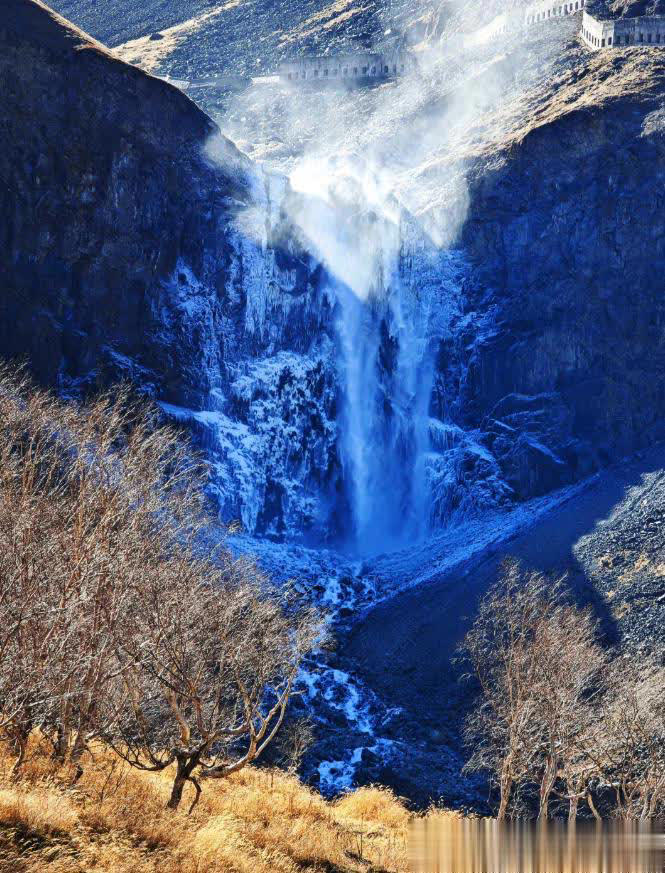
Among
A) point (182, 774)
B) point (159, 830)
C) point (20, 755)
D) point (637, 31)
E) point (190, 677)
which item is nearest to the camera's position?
point (159, 830)

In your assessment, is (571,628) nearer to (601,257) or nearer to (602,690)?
(602,690)

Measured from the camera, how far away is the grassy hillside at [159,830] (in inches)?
487

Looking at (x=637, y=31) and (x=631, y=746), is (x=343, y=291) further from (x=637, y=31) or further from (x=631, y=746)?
(x=631, y=746)

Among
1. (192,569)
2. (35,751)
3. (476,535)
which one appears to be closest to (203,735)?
(35,751)

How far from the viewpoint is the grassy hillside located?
1236 centimetres

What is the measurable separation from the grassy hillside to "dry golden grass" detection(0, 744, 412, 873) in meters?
0.02

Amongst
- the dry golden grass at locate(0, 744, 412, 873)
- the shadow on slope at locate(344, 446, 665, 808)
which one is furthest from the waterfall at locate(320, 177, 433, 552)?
the dry golden grass at locate(0, 744, 412, 873)

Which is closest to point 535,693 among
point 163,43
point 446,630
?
point 446,630

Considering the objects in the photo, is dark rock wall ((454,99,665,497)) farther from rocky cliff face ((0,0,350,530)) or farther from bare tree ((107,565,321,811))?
bare tree ((107,565,321,811))

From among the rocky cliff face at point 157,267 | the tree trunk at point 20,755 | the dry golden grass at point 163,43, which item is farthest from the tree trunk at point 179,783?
the dry golden grass at point 163,43

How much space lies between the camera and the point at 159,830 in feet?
47.0

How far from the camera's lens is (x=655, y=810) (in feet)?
90.7

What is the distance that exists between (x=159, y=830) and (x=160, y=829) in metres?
0.06

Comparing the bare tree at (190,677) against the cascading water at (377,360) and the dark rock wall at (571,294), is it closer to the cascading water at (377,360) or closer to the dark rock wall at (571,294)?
the cascading water at (377,360)
